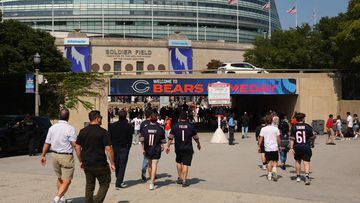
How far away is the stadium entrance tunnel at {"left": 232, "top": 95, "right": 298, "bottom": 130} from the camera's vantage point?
3712 centimetres

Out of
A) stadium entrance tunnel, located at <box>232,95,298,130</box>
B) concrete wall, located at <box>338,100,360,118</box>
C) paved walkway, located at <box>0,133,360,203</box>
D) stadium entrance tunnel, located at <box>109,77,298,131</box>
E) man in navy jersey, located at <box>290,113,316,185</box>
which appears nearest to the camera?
paved walkway, located at <box>0,133,360,203</box>

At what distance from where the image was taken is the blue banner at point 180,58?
92.7 metres

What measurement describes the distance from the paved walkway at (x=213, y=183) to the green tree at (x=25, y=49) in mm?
22144

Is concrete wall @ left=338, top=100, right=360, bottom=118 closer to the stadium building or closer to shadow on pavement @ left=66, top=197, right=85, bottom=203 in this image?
shadow on pavement @ left=66, top=197, right=85, bottom=203

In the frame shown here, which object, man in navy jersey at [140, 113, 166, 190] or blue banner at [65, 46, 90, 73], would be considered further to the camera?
blue banner at [65, 46, 90, 73]

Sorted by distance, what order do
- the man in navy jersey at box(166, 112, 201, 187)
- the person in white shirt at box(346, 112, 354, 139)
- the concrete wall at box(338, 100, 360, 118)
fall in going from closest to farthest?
the man in navy jersey at box(166, 112, 201, 187) → the person in white shirt at box(346, 112, 354, 139) → the concrete wall at box(338, 100, 360, 118)

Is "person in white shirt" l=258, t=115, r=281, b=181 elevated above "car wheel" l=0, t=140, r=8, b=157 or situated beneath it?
elevated above

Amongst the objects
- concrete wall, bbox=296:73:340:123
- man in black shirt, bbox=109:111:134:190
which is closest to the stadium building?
concrete wall, bbox=296:73:340:123

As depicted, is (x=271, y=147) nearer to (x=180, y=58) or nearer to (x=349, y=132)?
(x=349, y=132)

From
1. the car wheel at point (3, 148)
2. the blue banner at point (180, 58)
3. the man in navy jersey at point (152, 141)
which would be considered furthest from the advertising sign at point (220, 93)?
the blue banner at point (180, 58)

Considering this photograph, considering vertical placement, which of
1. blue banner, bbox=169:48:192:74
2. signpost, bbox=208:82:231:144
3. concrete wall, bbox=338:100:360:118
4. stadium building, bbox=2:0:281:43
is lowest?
concrete wall, bbox=338:100:360:118

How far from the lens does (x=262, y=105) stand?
145 ft

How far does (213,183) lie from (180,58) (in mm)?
81873

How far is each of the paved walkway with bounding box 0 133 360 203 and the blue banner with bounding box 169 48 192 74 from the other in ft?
242
